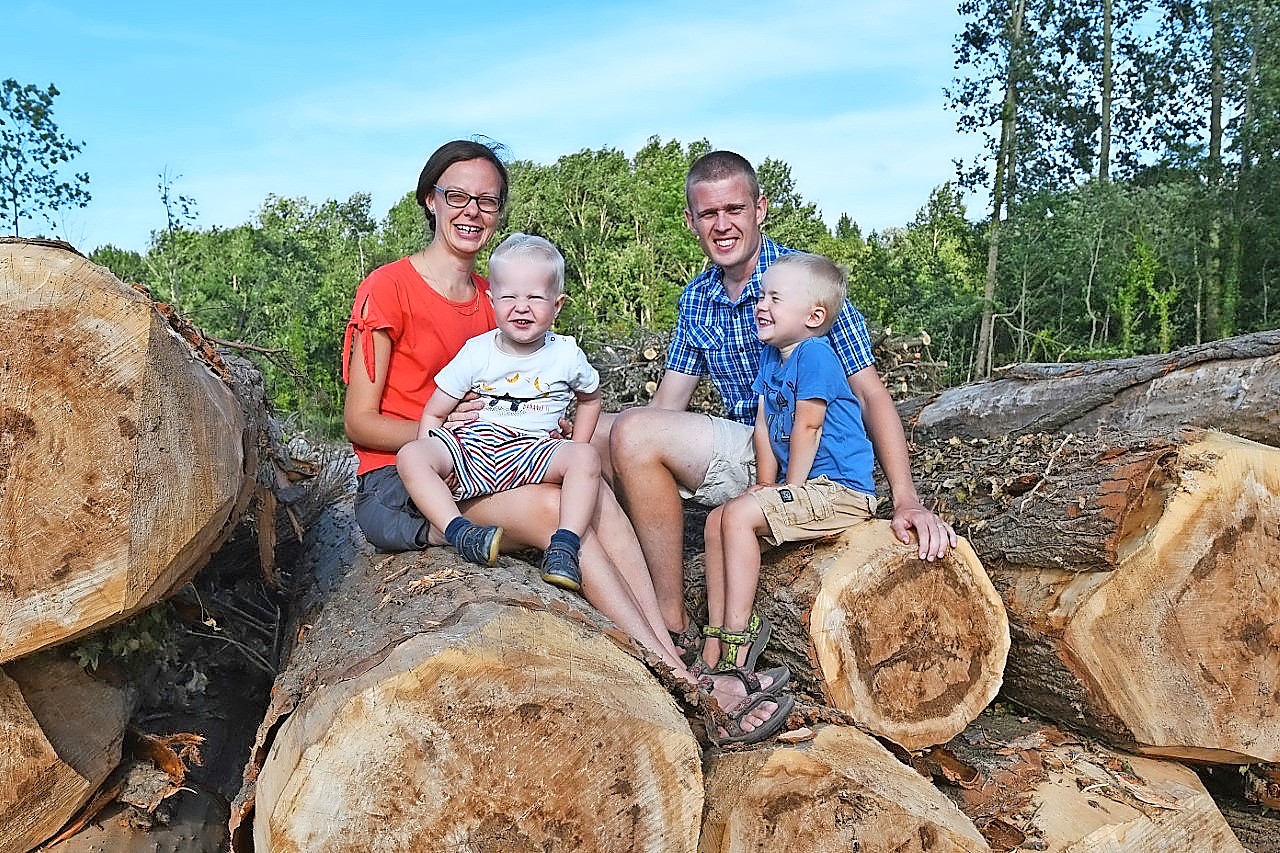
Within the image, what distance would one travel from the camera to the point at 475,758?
5.94 ft

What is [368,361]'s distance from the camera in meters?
2.97

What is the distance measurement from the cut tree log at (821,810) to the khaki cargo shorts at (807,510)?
0.67 metres

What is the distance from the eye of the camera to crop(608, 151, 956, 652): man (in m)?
3.07

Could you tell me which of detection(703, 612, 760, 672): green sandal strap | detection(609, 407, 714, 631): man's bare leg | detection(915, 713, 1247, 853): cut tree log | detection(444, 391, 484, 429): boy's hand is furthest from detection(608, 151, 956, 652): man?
detection(915, 713, 1247, 853): cut tree log

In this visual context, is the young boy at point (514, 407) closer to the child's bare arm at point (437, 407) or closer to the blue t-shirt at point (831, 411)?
the child's bare arm at point (437, 407)

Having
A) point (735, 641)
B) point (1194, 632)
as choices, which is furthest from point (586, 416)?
point (1194, 632)

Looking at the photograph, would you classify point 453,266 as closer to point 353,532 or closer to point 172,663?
point 353,532

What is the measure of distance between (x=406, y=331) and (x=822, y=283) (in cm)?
131

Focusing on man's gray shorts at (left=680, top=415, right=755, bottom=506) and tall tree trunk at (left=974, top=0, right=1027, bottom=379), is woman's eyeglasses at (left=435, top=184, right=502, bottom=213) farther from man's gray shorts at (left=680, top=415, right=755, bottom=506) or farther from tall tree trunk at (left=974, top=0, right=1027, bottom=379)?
tall tree trunk at (left=974, top=0, right=1027, bottom=379)

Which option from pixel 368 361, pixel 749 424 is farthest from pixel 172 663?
pixel 749 424

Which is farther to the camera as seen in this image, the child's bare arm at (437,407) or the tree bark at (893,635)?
the child's bare arm at (437,407)

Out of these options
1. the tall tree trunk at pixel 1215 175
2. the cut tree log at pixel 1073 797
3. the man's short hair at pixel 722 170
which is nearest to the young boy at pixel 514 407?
the man's short hair at pixel 722 170

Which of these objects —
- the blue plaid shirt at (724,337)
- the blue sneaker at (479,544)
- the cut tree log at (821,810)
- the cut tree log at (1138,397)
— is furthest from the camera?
the cut tree log at (1138,397)

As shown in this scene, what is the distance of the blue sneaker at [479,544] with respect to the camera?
95.7 inches
